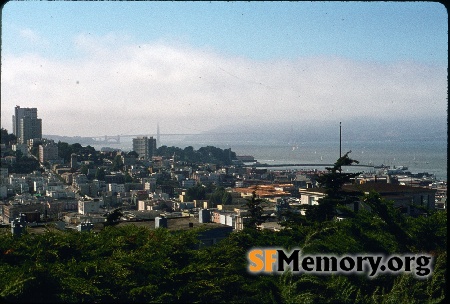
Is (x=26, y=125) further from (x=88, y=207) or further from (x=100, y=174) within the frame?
(x=88, y=207)

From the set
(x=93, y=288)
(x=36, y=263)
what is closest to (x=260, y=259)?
(x=93, y=288)

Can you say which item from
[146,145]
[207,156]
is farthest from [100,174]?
[146,145]

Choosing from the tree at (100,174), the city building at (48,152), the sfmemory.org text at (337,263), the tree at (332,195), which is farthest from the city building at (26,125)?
the sfmemory.org text at (337,263)

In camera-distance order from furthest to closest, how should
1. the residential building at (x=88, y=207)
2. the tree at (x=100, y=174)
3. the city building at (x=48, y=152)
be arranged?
the city building at (x=48, y=152)
the tree at (x=100, y=174)
the residential building at (x=88, y=207)

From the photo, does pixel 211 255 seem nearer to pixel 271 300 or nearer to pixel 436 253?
pixel 271 300

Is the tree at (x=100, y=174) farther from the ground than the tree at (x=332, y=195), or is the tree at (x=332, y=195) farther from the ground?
the tree at (x=332, y=195)

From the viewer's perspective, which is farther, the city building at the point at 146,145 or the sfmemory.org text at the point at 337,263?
the city building at the point at 146,145

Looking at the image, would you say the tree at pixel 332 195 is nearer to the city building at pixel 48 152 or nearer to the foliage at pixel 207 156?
the city building at pixel 48 152

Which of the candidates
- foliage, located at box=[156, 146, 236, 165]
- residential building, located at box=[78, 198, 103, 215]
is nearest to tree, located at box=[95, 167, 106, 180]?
foliage, located at box=[156, 146, 236, 165]
